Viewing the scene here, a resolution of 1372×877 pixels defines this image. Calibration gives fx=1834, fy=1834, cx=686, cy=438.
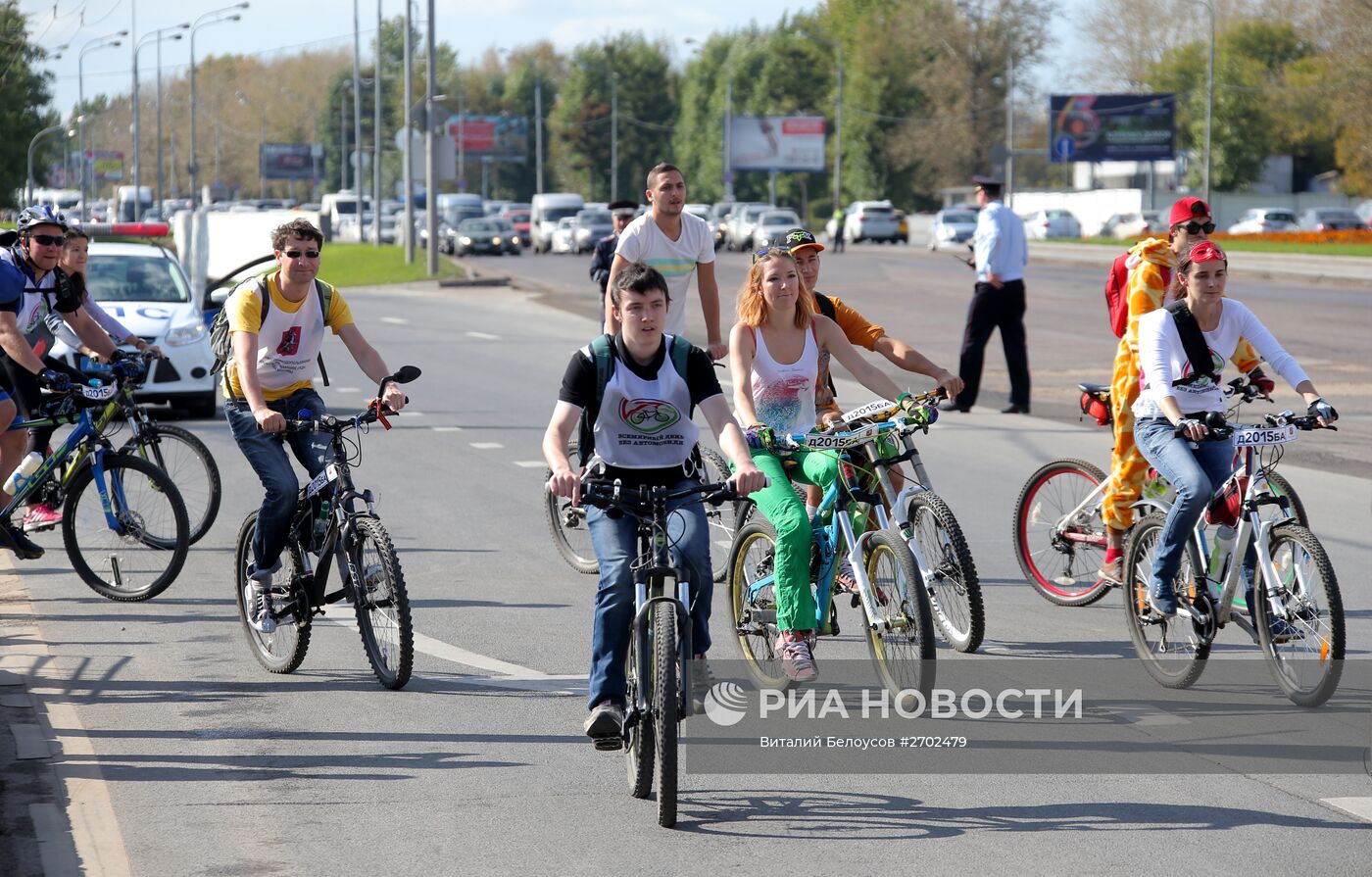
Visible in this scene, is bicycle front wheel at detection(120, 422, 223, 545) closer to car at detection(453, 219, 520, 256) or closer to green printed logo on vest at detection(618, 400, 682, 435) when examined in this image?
green printed logo on vest at detection(618, 400, 682, 435)

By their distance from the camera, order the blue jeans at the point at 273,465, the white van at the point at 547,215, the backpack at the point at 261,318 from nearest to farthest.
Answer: the blue jeans at the point at 273,465
the backpack at the point at 261,318
the white van at the point at 547,215

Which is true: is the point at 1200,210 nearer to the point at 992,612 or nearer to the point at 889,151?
the point at 992,612

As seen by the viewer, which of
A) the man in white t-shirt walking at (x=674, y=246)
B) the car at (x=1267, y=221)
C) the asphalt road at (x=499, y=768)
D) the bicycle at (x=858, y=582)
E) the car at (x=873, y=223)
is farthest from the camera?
the car at (x=873, y=223)

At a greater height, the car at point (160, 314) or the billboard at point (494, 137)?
the billboard at point (494, 137)

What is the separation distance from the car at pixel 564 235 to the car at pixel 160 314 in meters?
44.3

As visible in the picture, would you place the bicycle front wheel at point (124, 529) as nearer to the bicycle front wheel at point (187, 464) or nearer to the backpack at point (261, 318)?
the bicycle front wheel at point (187, 464)

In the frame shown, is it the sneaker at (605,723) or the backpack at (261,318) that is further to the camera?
the backpack at (261,318)

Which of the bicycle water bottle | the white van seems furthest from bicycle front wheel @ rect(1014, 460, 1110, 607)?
the white van

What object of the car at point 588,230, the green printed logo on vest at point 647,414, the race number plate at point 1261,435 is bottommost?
the race number plate at point 1261,435

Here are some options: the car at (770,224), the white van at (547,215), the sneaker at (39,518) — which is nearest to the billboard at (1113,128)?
the car at (770,224)

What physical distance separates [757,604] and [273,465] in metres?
1.96

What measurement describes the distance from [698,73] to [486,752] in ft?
384

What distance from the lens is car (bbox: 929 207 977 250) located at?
62.6m

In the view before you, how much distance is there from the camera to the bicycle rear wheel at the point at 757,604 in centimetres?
677
